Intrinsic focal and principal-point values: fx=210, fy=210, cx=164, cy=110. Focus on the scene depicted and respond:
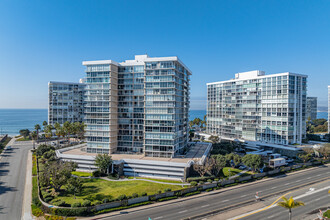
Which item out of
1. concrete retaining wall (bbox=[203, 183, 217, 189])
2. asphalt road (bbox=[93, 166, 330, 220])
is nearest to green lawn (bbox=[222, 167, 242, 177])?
asphalt road (bbox=[93, 166, 330, 220])

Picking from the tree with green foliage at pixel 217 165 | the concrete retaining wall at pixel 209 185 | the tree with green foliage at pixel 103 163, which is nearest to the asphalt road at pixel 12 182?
the tree with green foliage at pixel 103 163

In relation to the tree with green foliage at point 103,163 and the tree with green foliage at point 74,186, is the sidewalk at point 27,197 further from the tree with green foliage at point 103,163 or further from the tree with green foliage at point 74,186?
the tree with green foliage at point 103,163

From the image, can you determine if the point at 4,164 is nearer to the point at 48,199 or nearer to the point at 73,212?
the point at 48,199

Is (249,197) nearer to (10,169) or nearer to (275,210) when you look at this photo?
(275,210)

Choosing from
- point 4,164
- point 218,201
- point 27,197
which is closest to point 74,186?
point 27,197

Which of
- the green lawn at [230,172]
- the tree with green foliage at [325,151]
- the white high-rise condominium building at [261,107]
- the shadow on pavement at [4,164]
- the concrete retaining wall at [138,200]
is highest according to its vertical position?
the white high-rise condominium building at [261,107]
